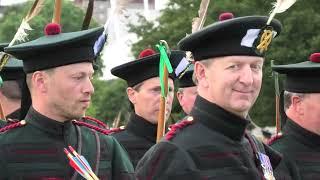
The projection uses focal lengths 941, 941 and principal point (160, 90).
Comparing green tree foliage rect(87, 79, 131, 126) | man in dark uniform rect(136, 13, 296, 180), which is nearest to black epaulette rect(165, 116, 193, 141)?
man in dark uniform rect(136, 13, 296, 180)

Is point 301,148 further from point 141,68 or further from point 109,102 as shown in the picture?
point 109,102

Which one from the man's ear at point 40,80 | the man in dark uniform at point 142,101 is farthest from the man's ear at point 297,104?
the man's ear at point 40,80

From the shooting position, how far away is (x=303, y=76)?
679cm

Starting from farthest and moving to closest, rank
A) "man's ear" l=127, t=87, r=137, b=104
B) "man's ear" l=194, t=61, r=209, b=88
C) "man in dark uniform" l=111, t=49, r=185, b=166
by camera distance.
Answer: "man's ear" l=127, t=87, r=137, b=104
"man in dark uniform" l=111, t=49, r=185, b=166
"man's ear" l=194, t=61, r=209, b=88

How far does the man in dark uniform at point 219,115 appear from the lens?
5047 mm

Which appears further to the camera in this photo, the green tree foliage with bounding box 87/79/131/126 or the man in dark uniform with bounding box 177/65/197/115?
the green tree foliage with bounding box 87/79/131/126

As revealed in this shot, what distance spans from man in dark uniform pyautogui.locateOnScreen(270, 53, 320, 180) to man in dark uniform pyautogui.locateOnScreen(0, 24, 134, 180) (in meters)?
1.44

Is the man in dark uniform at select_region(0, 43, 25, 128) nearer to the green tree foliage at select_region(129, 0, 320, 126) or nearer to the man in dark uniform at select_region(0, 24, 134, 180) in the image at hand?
the man in dark uniform at select_region(0, 24, 134, 180)

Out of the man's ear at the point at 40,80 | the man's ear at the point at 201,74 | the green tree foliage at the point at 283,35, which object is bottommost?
the green tree foliage at the point at 283,35

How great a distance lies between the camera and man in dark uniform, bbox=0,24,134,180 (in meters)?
5.48

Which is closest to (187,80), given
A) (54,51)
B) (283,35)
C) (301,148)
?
(301,148)

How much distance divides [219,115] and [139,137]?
288 centimetres

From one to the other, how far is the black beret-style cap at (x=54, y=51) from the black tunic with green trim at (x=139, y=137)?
87.3 inches

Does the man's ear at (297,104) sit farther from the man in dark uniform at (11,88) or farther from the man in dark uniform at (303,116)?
the man in dark uniform at (11,88)
